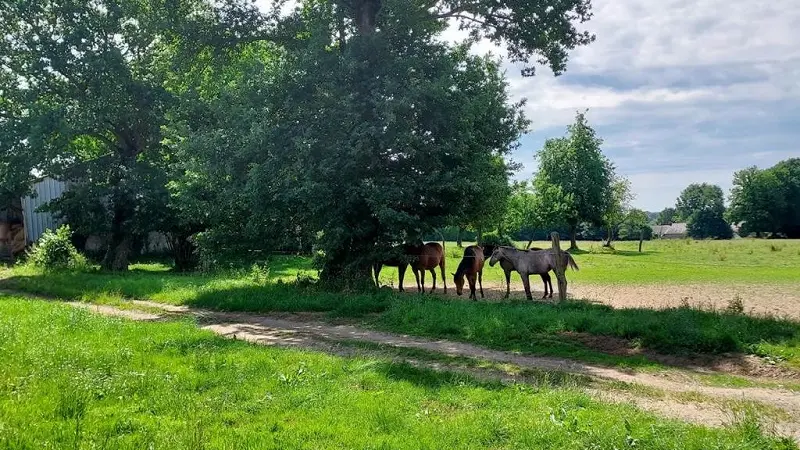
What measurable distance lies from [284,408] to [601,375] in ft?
17.7

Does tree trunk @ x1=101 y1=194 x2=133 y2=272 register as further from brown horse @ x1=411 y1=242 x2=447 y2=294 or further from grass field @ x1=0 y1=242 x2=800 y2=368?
brown horse @ x1=411 y1=242 x2=447 y2=294

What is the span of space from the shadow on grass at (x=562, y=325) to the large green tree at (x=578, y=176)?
43895 millimetres

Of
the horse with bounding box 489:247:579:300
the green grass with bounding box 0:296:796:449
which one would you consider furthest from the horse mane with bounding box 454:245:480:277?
the green grass with bounding box 0:296:796:449

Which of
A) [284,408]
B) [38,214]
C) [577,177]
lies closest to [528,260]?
[284,408]

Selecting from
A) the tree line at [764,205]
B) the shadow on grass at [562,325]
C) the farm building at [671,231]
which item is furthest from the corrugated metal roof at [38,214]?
the farm building at [671,231]

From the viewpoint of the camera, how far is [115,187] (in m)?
30.9

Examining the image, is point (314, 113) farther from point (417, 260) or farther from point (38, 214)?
point (38, 214)

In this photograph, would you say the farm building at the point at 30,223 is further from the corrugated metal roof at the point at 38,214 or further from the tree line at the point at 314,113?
the tree line at the point at 314,113

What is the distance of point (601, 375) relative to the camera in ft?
32.3

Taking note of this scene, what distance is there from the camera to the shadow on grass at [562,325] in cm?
1125

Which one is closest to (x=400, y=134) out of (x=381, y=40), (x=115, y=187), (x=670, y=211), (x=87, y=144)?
(x=381, y=40)

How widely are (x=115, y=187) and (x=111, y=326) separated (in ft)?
65.4

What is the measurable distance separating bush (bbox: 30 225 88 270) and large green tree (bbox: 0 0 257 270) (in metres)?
1.48

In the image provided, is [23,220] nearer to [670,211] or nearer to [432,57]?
[432,57]
